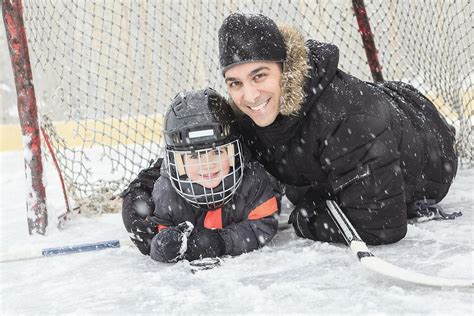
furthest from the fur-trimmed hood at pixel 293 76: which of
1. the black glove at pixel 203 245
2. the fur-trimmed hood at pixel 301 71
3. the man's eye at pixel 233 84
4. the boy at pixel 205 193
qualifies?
the black glove at pixel 203 245

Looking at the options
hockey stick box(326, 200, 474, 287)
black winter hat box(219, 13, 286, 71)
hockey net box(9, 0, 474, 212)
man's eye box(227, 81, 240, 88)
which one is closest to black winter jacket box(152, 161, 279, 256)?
hockey stick box(326, 200, 474, 287)

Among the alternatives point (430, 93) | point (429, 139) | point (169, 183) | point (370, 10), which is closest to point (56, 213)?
point (169, 183)

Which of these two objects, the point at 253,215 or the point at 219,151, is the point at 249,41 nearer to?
the point at 219,151

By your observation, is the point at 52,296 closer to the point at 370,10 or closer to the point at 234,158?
the point at 234,158

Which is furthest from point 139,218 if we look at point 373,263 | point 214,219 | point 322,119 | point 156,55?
point 156,55

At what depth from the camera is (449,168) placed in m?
2.52

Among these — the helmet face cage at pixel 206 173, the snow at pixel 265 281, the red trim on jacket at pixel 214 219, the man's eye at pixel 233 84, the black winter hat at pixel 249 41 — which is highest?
the black winter hat at pixel 249 41

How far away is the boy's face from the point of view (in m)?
2.15

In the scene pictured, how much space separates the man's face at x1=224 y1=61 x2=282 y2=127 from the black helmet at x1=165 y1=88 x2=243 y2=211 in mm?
155

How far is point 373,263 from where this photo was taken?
1783mm

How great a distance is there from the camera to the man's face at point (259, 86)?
6.78 ft

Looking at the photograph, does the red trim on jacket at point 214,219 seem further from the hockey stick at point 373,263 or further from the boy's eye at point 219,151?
the hockey stick at point 373,263

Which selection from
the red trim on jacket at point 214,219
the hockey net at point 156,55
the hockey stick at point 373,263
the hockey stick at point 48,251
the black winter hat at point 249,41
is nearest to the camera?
the hockey stick at point 373,263

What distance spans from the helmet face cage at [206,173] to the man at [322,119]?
182 millimetres
